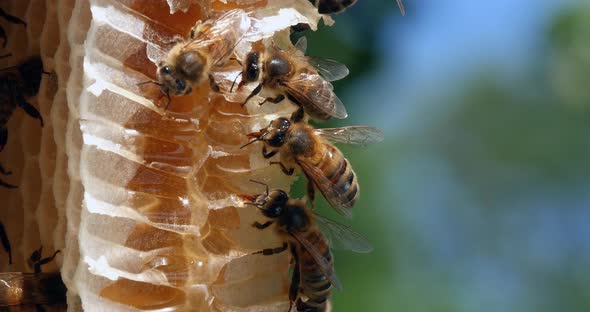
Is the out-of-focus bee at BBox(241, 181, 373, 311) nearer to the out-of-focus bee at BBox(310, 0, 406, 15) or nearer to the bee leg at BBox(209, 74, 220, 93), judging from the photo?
the bee leg at BBox(209, 74, 220, 93)

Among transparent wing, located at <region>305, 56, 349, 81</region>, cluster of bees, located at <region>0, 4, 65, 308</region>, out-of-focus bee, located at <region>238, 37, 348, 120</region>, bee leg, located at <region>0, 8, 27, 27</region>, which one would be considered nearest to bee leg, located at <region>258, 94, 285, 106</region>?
out-of-focus bee, located at <region>238, 37, 348, 120</region>

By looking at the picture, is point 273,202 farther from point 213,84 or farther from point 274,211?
point 213,84

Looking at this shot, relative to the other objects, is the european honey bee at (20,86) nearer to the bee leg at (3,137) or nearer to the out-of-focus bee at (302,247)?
the bee leg at (3,137)

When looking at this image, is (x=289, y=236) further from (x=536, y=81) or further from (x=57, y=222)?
(x=536, y=81)

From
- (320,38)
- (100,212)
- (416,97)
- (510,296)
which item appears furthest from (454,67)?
(100,212)

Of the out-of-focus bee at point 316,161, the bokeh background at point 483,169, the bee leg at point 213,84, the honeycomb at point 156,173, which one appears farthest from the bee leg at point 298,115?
the bokeh background at point 483,169

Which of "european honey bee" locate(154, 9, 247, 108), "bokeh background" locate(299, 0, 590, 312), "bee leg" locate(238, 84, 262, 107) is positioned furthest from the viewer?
"bokeh background" locate(299, 0, 590, 312)
